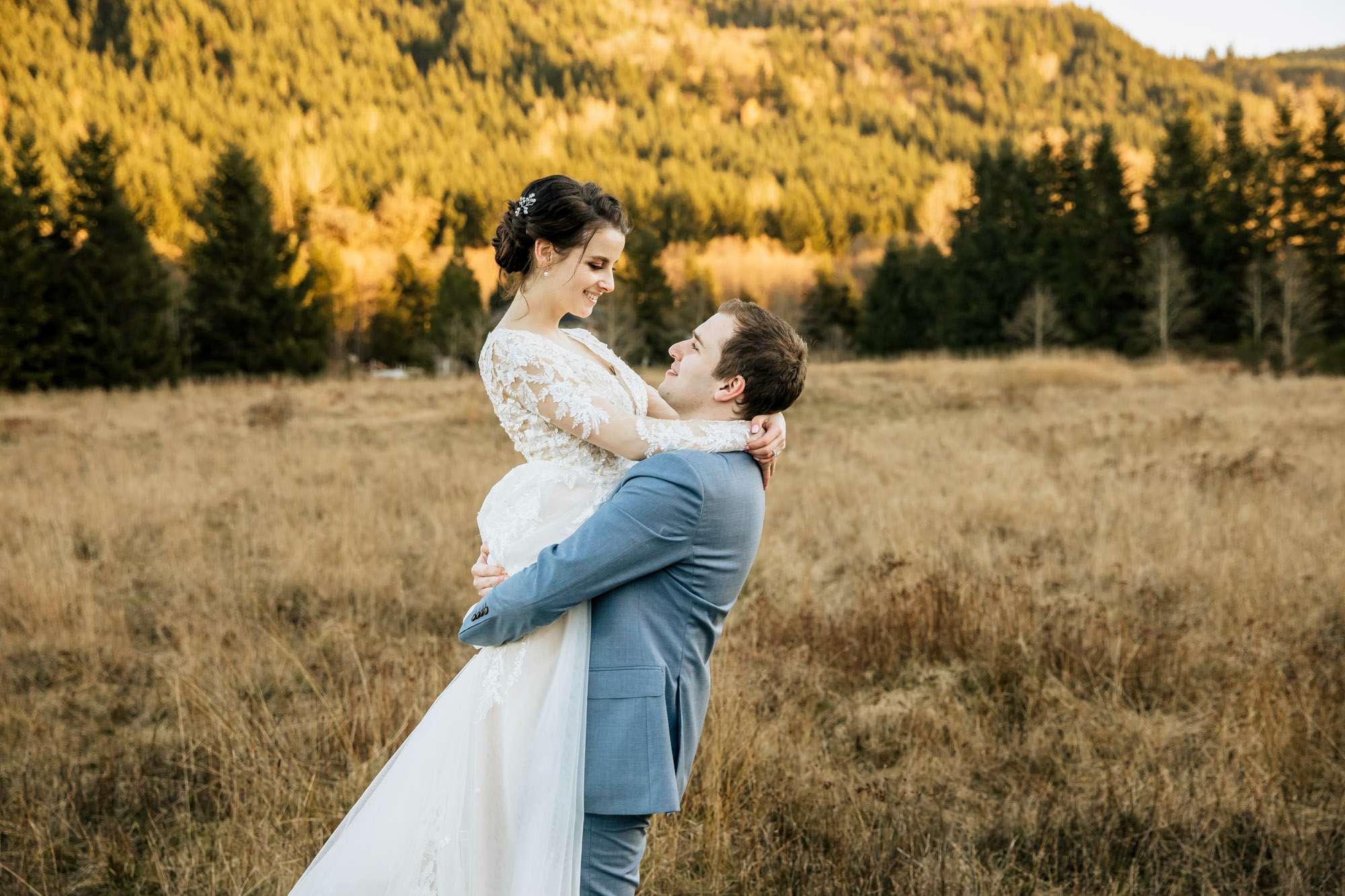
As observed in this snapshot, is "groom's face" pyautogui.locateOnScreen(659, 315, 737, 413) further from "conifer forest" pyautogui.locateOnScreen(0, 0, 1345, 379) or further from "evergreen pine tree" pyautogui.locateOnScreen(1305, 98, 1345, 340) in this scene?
"evergreen pine tree" pyautogui.locateOnScreen(1305, 98, 1345, 340)

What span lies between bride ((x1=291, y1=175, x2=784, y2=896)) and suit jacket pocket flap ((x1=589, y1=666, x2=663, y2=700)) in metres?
0.05

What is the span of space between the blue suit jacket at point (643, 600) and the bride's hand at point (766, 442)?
5cm

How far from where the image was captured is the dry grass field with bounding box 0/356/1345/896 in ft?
9.86

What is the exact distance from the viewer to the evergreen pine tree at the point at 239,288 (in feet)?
102

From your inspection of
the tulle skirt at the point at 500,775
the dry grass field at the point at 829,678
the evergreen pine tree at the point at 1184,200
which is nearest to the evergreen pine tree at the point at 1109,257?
the evergreen pine tree at the point at 1184,200

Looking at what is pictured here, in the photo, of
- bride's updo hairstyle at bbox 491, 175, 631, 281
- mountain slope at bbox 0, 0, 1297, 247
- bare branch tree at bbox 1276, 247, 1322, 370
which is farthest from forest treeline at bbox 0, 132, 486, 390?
bare branch tree at bbox 1276, 247, 1322, 370

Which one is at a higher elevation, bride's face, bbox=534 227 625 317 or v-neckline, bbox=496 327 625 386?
bride's face, bbox=534 227 625 317

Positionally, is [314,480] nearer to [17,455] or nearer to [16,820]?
[17,455]

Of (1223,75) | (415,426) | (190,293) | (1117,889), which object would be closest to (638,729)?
(1117,889)

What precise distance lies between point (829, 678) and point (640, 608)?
10.5ft

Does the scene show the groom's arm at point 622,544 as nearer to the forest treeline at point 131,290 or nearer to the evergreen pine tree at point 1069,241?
the forest treeline at point 131,290

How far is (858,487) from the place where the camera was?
9.50 meters

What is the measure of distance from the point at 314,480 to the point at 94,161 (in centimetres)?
2284

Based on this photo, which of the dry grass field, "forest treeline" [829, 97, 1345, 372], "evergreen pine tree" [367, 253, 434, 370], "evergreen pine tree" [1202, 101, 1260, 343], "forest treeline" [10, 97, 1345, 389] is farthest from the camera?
"evergreen pine tree" [367, 253, 434, 370]
